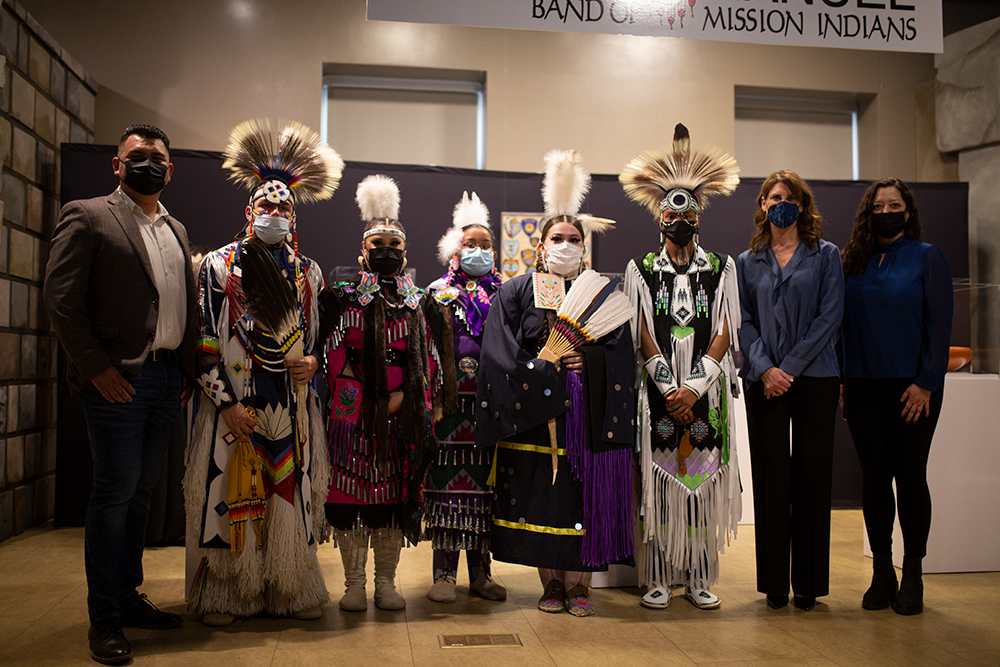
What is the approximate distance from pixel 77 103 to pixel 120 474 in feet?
12.9

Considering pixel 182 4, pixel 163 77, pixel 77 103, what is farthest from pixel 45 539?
pixel 182 4

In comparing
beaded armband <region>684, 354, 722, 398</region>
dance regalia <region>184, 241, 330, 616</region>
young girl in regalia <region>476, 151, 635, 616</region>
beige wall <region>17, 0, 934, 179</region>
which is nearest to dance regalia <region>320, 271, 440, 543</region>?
dance regalia <region>184, 241, 330, 616</region>

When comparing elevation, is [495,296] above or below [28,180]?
below

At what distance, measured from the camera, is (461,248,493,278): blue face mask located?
3307 millimetres

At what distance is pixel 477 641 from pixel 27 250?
383cm

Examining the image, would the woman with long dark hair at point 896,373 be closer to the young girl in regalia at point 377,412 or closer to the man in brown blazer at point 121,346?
the young girl in regalia at point 377,412

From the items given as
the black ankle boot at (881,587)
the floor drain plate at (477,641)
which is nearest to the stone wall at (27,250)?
the floor drain plate at (477,641)

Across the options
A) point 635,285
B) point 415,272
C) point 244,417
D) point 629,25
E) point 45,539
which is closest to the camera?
point 244,417

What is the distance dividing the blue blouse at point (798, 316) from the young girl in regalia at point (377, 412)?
4.43ft

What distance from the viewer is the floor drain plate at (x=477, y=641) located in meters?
2.68

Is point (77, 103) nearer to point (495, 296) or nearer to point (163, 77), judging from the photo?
point (163, 77)

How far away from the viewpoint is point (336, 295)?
10.2ft

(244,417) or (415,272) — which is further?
(415,272)

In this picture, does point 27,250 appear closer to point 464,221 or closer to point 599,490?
point 464,221
